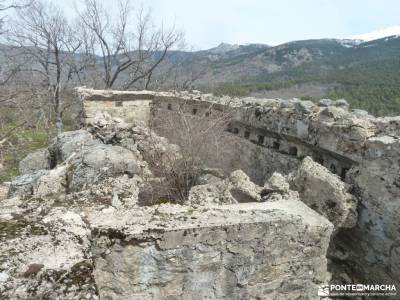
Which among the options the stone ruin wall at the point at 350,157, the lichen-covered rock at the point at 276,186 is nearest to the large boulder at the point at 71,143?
the stone ruin wall at the point at 350,157

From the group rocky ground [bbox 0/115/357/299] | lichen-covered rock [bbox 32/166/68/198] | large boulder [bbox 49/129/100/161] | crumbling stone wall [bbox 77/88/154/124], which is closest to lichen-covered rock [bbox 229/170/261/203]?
rocky ground [bbox 0/115/357/299]

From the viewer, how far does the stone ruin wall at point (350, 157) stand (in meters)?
3.56

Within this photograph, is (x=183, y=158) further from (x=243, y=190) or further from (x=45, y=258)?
(x=45, y=258)

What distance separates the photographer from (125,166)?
4.90 meters

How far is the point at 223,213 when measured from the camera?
2.45 m

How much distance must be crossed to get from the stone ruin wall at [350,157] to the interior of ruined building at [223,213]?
0.01 m

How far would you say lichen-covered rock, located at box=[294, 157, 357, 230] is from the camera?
149 inches

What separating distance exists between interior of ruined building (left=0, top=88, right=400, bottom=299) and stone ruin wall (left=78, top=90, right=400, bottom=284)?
0.05ft

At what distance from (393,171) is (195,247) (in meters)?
2.45

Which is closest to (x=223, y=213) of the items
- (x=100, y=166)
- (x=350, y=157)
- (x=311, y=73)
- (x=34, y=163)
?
(x=350, y=157)

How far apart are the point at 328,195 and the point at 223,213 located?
1.89 metres

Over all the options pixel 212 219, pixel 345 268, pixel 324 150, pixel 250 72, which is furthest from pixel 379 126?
pixel 250 72

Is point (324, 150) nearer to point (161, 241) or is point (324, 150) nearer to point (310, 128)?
point (310, 128)

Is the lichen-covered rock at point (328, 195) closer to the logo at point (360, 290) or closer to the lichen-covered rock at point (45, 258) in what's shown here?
the logo at point (360, 290)
